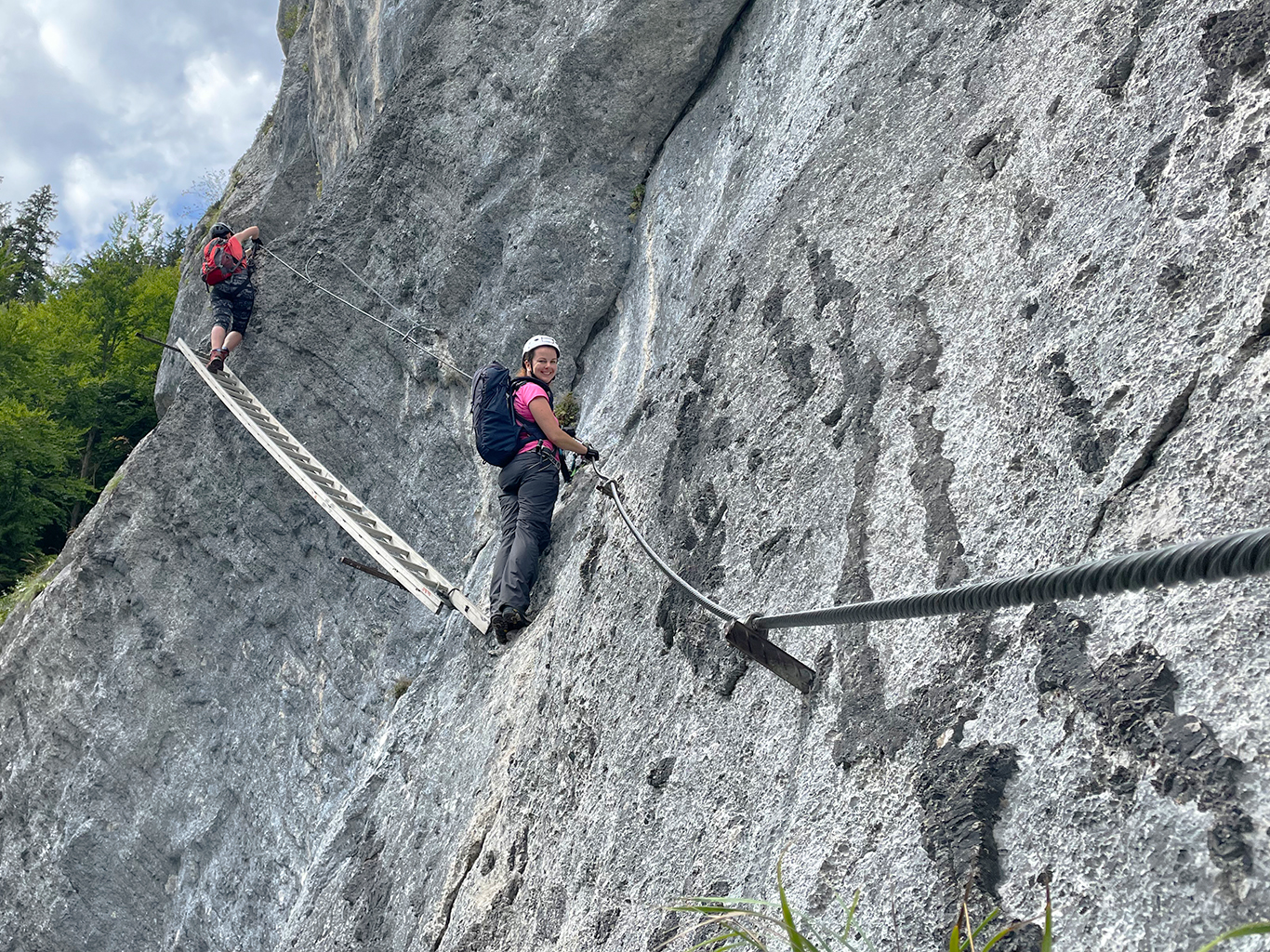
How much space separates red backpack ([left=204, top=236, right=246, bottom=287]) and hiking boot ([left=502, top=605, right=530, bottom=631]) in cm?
681

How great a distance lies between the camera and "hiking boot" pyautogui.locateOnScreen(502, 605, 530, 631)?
19.4 feet

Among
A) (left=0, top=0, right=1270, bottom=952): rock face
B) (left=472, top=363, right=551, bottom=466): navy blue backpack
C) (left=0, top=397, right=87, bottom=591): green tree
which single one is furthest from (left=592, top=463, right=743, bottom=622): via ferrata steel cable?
(left=0, top=397, right=87, bottom=591): green tree

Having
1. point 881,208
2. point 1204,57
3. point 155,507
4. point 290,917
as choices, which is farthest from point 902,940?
point 155,507

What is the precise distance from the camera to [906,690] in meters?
2.84

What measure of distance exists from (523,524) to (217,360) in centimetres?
584

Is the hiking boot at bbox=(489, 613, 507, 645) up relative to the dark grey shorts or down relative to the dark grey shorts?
down

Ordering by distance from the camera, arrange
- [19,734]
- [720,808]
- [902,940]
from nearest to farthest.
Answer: [902,940], [720,808], [19,734]

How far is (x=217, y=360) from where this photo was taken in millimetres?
10250

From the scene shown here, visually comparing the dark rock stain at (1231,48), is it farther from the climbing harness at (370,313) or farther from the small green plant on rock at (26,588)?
the small green plant on rock at (26,588)

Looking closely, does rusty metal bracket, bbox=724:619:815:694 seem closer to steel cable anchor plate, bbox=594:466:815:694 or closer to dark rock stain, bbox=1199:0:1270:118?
steel cable anchor plate, bbox=594:466:815:694

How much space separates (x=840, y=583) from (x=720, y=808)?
934 millimetres

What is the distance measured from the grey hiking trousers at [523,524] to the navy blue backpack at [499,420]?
0.39 ft

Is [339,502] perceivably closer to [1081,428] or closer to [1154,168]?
[1081,428]

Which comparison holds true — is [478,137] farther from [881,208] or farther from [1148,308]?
[1148,308]
